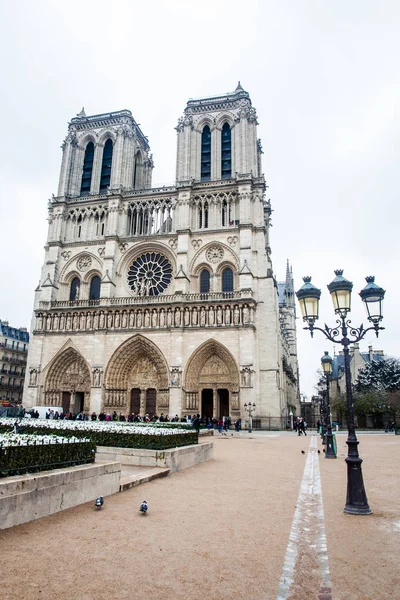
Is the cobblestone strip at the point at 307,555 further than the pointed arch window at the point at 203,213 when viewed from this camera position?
No

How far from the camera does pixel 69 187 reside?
4112 centimetres

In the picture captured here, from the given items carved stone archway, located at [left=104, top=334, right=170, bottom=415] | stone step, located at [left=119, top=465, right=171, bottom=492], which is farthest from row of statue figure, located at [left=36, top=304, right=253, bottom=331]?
stone step, located at [left=119, top=465, right=171, bottom=492]

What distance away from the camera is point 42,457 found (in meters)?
6.50

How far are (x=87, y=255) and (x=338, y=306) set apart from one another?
1321 inches

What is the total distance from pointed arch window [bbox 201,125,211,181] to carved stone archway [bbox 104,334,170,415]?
16.4 m

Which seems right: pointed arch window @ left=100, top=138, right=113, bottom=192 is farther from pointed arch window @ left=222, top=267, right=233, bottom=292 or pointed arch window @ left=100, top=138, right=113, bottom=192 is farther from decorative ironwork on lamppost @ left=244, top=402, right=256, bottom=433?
decorative ironwork on lamppost @ left=244, top=402, right=256, bottom=433

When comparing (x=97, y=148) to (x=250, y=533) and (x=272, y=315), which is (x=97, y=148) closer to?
(x=272, y=315)

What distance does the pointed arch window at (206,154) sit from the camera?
39281 millimetres

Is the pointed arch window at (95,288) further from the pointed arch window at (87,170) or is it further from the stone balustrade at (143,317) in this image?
the pointed arch window at (87,170)

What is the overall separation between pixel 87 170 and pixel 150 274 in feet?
46.3

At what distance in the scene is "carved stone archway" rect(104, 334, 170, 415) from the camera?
109 feet

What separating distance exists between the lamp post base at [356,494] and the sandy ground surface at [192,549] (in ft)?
0.59

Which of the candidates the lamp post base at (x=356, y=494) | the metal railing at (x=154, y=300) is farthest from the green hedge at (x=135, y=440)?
the metal railing at (x=154, y=300)

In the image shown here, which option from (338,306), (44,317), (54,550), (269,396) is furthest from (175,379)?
(54,550)
